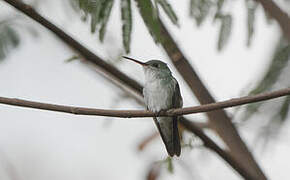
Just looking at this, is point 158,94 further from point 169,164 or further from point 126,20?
point 126,20

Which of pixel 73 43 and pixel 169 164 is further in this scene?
pixel 169 164

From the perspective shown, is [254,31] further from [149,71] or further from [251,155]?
[149,71]

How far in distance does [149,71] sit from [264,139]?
138 cm

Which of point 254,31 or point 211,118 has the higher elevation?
point 254,31

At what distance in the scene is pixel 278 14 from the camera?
3318mm

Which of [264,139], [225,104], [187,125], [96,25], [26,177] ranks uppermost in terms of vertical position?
[96,25]

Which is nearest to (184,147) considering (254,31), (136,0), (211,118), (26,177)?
(211,118)

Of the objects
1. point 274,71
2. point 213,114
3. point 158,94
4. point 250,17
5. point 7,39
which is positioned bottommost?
point 158,94

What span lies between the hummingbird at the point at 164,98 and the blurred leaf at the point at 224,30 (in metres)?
0.63

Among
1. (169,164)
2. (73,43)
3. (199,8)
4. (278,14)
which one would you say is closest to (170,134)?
(169,164)

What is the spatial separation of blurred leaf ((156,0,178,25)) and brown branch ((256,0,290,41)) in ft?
2.08

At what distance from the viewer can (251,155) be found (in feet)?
11.5

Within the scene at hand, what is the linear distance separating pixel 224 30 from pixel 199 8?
11.8 inches

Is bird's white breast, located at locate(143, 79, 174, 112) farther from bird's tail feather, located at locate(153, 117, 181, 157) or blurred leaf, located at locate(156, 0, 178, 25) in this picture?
blurred leaf, located at locate(156, 0, 178, 25)
